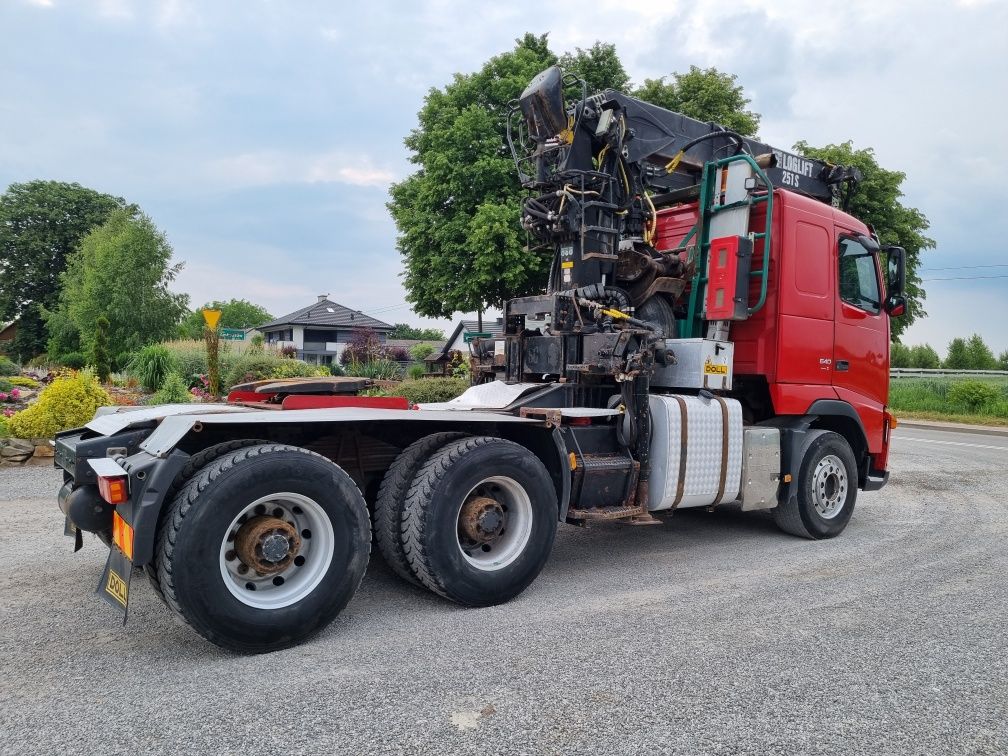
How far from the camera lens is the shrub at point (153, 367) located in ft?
51.1

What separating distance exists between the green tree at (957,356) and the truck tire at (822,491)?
40030 millimetres

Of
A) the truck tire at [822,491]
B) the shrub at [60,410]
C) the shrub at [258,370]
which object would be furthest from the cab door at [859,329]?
the shrub at [258,370]

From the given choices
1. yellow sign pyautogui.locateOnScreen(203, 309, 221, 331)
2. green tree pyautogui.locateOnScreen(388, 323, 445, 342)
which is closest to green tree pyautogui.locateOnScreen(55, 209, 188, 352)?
yellow sign pyautogui.locateOnScreen(203, 309, 221, 331)

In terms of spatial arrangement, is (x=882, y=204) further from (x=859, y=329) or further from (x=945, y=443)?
(x=859, y=329)

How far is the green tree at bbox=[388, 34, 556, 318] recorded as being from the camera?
66.5ft

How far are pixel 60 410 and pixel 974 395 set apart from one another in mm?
24776

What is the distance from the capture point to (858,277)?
687 centimetres

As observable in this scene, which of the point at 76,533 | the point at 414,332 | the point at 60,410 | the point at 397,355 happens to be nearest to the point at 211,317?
the point at 60,410

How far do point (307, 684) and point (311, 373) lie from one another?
17892 millimetres

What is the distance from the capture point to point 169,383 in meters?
12.8

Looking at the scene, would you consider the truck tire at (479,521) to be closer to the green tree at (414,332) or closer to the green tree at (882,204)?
the green tree at (882,204)

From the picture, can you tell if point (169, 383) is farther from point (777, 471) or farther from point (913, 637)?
point (913, 637)

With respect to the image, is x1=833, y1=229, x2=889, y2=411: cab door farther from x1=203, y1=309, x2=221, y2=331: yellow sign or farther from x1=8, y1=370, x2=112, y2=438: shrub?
x1=203, y1=309, x2=221, y2=331: yellow sign

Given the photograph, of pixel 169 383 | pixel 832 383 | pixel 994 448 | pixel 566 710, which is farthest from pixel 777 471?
pixel 994 448
